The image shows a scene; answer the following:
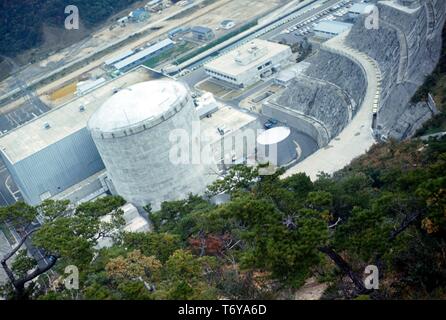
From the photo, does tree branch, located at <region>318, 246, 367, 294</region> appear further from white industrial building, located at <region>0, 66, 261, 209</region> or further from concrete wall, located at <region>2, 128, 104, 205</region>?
concrete wall, located at <region>2, 128, 104, 205</region>

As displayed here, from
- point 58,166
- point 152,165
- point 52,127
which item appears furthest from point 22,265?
point 52,127

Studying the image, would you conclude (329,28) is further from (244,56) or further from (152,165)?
(152,165)

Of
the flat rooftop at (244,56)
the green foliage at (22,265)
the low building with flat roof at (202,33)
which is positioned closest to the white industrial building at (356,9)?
the flat rooftop at (244,56)

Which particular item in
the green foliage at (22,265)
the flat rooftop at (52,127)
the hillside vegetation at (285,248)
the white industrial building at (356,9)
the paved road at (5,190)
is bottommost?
the paved road at (5,190)

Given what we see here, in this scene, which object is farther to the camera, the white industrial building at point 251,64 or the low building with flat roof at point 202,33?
the low building with flat roof at point 202,33

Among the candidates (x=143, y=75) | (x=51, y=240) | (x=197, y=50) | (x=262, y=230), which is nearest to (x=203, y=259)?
(x=262, y=230)

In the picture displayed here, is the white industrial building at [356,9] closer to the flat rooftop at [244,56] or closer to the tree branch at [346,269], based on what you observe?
the flat rooftop at [244,56]
